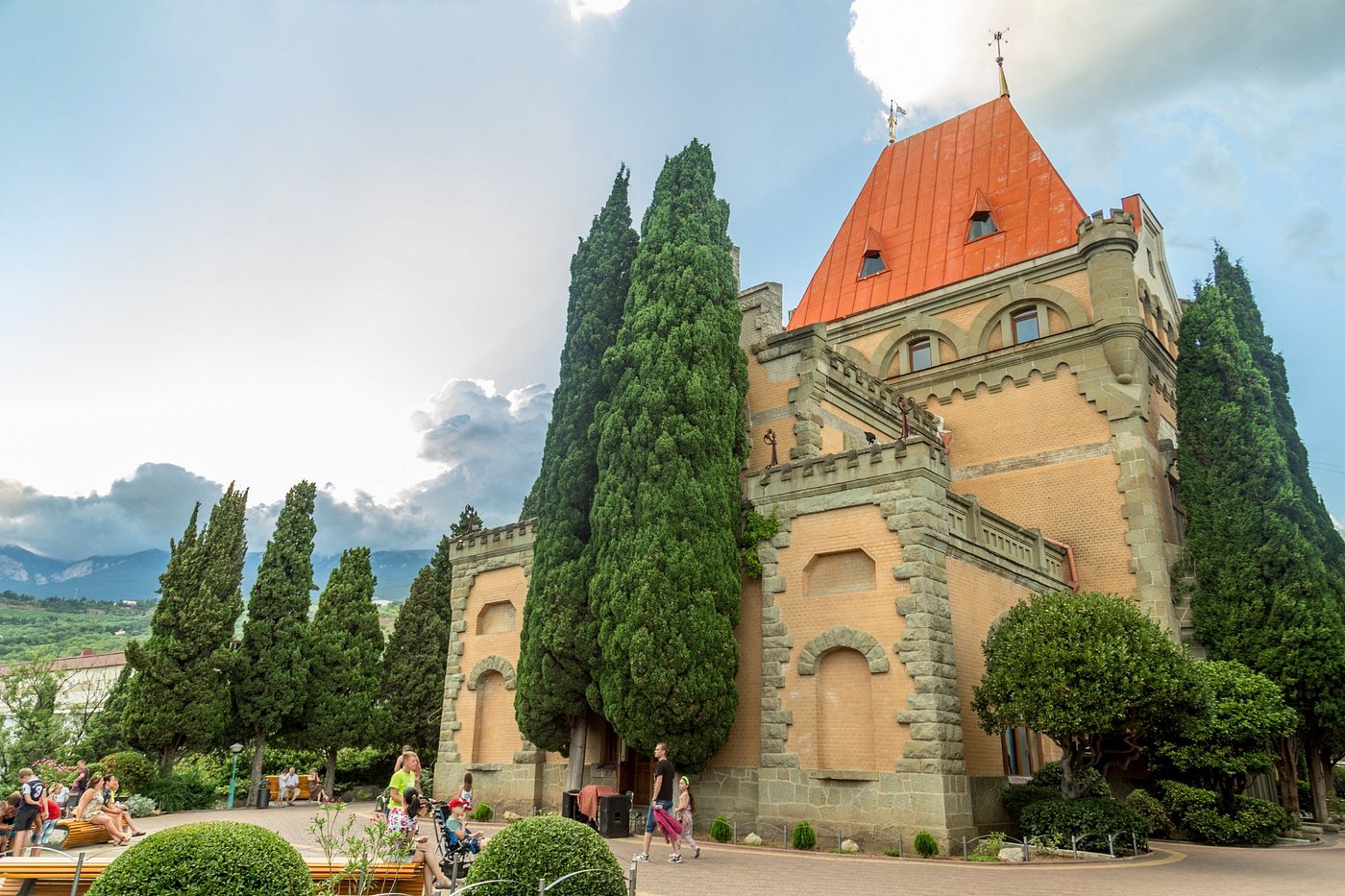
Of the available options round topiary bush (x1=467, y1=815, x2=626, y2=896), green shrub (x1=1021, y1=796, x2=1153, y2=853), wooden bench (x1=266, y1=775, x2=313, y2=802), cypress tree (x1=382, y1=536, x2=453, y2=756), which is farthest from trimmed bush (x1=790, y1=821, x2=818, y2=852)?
wooden bench (x1=266, y1=775, x2=313, y2=802)

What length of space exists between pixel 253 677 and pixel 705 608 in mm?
16810

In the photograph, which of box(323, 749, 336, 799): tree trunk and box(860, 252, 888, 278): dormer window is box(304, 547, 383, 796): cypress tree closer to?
box(323, 749, 336, 799): tree trunk

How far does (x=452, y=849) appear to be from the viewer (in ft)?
38.5

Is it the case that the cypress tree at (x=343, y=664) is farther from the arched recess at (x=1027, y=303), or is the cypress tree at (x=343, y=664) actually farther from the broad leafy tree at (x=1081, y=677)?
the arched recess at (x=1027, y=303)

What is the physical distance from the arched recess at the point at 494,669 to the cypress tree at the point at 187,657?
310 inches

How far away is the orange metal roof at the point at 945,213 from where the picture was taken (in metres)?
28.6

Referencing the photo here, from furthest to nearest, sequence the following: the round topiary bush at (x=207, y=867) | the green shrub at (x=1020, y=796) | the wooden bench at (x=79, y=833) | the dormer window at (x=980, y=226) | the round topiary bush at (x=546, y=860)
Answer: the dormer window at (x=980, y=226) → the green shrub at (x=1020, y=796) → the wooden bench at (x=79, y=833) → the round topiary bush at (x=546, y=860) → the round topiary bush at (x=207, y=867)

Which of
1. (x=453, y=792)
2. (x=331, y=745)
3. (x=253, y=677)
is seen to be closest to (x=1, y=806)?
(x=453, y=792)

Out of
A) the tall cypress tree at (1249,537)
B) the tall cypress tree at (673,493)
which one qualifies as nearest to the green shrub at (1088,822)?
the tall cypress tree at (673,493)

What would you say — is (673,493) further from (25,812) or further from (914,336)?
(914,336)

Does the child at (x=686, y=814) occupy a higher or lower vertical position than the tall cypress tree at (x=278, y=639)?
lower

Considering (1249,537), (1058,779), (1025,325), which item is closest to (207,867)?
(1058,779)

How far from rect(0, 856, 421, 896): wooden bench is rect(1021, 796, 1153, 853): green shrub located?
435 inches

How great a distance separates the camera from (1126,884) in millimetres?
11516
